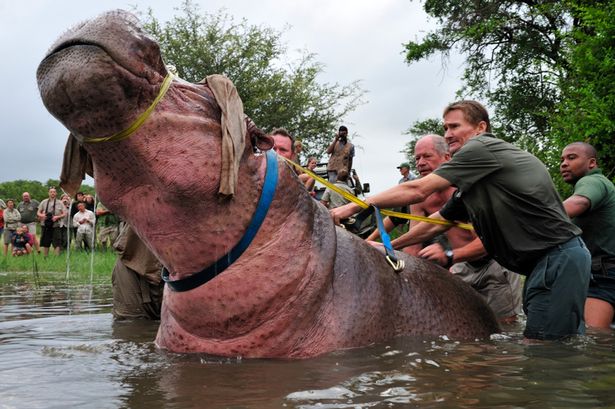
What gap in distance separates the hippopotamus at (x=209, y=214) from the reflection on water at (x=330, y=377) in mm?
132

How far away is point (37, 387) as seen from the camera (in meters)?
2.94

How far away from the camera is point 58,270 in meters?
13.3

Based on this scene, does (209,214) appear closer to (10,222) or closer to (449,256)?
(449,256)

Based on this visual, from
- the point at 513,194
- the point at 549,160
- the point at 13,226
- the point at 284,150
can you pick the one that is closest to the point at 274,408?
the point at 513,194

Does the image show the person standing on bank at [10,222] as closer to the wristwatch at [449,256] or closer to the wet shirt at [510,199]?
the wristwatch at [449,256]

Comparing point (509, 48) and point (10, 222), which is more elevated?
point (509, 48)

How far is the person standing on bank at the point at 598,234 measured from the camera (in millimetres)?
5785

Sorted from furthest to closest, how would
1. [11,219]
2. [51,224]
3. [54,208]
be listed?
[11,219]
[54,208]
[51,224]

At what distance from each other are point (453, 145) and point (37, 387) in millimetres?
3303

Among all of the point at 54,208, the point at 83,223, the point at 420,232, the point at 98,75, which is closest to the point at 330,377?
the point at 98,75

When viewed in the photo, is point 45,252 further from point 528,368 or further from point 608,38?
point 528,368

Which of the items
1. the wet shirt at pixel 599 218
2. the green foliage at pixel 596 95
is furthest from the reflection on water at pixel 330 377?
the green foliage at pixel 596 95

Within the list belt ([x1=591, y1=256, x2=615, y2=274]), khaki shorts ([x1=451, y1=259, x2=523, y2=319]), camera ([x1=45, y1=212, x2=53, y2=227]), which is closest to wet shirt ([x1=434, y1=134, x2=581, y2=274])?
khaki shorts ([x1=451, y1=259, x2=523, y2=319])

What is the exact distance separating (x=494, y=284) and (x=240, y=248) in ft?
10.2
